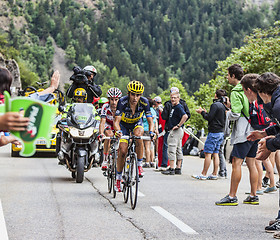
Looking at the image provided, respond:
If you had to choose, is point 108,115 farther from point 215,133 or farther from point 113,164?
point 113,164

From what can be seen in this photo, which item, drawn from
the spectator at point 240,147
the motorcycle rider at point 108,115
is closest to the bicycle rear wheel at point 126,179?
the spectator at point 240,147

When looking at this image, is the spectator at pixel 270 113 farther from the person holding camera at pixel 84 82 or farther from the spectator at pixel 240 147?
the person holding camera at pixel 84 82

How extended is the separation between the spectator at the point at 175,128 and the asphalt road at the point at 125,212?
6.75 ft

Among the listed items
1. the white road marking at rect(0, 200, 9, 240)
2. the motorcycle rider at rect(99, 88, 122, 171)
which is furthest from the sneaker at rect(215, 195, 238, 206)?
the motorcycle rider at rect(99, 88, 122, 171)

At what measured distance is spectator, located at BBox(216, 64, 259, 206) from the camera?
316 inches

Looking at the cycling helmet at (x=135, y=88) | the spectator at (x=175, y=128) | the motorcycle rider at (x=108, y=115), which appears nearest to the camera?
the cycling helmet at (x=135, y=88)

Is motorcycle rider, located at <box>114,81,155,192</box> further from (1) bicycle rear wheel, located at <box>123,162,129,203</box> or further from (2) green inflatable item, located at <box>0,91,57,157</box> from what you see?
(2) green inflatable item, located at <box>0,91,57,157</box>

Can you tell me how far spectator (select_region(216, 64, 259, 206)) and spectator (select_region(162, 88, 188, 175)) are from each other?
16.4ft

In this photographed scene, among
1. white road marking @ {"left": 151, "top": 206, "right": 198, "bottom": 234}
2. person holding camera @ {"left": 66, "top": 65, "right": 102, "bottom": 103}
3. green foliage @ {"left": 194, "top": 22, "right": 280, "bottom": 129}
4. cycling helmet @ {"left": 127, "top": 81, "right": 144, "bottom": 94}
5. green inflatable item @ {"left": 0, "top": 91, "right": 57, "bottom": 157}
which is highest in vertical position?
green foliage @ {"left": 194, "top": 22, "right": 280, "bottom": 129}

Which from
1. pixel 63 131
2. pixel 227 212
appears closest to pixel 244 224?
pixel 227 212

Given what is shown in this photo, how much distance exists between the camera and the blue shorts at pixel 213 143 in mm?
12367

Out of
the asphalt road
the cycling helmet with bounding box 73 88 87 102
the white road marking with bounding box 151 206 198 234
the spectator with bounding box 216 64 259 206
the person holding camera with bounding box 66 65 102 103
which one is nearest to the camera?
the asphalt road

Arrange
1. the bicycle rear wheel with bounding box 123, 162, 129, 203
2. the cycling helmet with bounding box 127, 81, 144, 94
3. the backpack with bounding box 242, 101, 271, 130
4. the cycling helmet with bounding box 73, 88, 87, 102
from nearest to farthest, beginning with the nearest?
1. the bicycle rear wheel with bounding box 123, 162, 129, 203
2. the backpack with bounding box 242, 101, 271, 130
3. the cycling helmet with bounding box 127, 81, 144, 94
4. the cycling helmet with bounding box 73, 88, 87, 102

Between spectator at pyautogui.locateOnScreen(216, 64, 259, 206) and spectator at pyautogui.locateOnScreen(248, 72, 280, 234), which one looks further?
spectator at pyautogui.locateOnScreen(216, 64, 259, 206)
